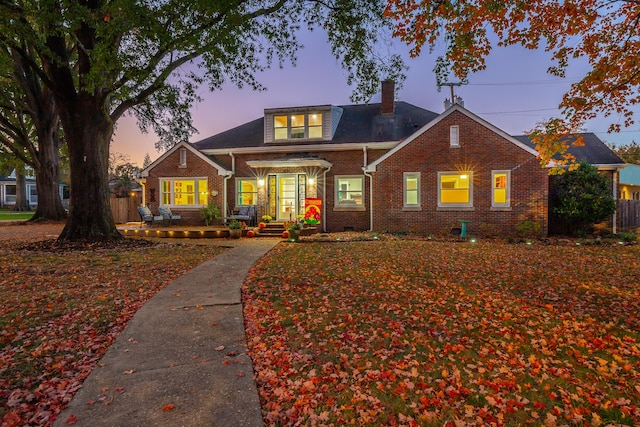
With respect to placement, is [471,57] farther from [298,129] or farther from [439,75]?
[298,129]

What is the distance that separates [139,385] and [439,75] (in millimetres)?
10149

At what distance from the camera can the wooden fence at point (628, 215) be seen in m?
15.5

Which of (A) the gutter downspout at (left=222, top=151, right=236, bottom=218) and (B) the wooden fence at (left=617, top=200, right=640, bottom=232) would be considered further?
(A) the gutter downspout at (left=222, top=151, right=236, bottom=218)

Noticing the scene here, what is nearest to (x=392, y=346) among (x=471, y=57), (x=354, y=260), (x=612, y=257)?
(x=354, y=260)

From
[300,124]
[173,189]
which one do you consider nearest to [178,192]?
[173,189]

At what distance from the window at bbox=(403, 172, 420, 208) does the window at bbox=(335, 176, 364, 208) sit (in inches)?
90.7

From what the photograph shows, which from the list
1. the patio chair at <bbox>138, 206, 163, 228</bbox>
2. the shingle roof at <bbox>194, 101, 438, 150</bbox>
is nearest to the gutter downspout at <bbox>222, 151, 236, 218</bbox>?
the shingle roof at <bbox>194, 101, 438, 150</bbox>

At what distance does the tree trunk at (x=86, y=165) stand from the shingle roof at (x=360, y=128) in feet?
25.2

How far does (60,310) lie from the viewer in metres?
5.56

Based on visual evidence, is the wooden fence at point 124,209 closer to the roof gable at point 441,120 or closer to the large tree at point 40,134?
the large tree at point 40,134

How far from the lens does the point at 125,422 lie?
9.43 ft

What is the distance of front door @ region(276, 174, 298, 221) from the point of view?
1769 centimetres

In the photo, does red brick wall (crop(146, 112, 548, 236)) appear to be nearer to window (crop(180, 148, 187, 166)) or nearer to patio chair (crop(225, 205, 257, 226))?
patio chair (crop(225, 205, 257, 226))

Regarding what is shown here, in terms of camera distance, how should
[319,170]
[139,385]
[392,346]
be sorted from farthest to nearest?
1. [319,170]
2. [392,346]
3. [139,385]
